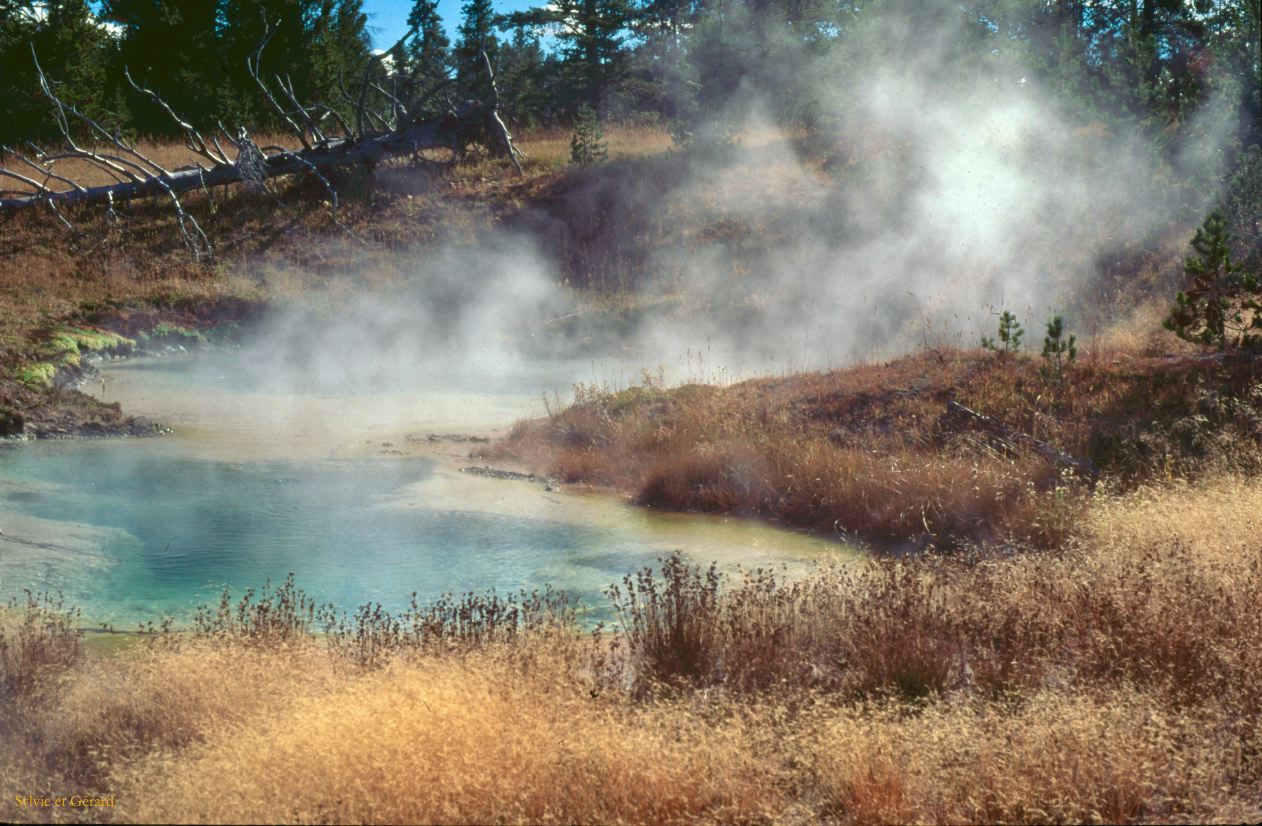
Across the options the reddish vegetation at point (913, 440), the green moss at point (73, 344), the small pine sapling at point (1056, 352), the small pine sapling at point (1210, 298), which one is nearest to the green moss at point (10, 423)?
the green moss at point (73, 344)

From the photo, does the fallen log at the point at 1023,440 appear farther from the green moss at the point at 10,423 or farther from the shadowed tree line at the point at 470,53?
the shadowed tree line at the point at 470,53

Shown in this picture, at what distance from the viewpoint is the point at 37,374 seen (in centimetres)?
1516

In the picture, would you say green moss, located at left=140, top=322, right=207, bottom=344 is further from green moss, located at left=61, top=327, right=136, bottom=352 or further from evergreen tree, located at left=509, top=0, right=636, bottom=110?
evergreen tree, located at left=509, top=0, right=636, bottom=110

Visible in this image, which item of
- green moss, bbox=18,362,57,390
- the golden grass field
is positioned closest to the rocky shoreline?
green moss, bbox=18,362,57,390

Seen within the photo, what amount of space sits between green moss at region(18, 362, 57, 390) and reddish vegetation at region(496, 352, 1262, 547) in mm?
6026

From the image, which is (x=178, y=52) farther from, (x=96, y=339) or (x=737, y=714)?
(x=737, y=714)

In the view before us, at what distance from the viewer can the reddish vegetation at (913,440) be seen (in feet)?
32.3

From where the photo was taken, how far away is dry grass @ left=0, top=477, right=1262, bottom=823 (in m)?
4.36

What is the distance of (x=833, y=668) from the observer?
20.0 feet

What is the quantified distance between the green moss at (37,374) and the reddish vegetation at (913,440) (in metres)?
6.03

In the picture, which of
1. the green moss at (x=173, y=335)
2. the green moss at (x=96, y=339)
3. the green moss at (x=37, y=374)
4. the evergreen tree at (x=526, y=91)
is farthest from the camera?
the evergreen tree at (x=526, y=91)

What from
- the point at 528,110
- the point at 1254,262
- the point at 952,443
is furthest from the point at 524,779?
the point at 528,110

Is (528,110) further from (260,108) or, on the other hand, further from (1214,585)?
(1214,585)

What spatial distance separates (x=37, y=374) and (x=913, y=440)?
11033mm
